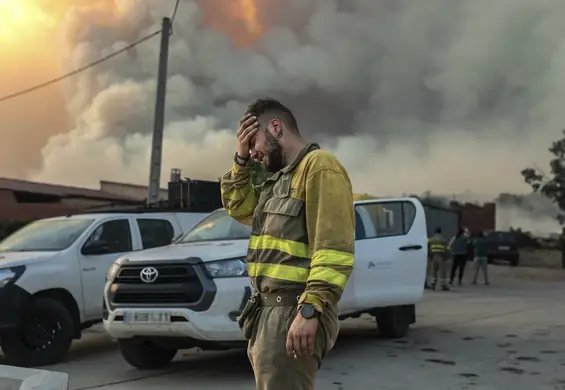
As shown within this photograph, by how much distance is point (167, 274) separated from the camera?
7.41m

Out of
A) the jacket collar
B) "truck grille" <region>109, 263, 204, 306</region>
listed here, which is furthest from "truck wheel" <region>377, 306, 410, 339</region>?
the jacket collar

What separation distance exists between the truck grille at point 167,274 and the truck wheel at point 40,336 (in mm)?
1382

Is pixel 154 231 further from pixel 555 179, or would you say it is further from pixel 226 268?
pixel 555 179

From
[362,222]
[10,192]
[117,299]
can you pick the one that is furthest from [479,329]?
[10,192]

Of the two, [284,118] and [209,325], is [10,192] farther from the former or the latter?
[284,118]

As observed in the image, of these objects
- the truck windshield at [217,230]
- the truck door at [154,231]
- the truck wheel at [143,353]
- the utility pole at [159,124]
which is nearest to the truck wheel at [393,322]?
the truck windshield at [217,230]

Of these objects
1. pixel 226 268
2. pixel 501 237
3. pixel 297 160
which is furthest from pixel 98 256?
pixel 501 237

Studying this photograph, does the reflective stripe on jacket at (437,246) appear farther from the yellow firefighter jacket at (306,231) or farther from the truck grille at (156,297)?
the yellow firefighter jacket at (306,231)

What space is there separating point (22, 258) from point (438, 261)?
44.2 feet

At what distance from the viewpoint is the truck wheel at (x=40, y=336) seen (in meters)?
8.27

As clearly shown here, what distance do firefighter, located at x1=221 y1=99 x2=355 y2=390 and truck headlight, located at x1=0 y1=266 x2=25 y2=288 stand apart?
221 inches

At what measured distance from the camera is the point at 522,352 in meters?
9.17

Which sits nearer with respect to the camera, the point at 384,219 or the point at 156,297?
the point at 156,297

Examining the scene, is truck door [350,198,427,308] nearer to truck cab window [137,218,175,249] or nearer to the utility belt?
truck cab window [137,218,175,249]
